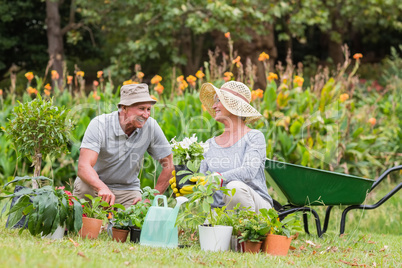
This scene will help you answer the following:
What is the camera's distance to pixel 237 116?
11.0ft

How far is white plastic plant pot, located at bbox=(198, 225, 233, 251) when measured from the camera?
272 centimetres

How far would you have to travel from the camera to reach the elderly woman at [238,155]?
120 inches

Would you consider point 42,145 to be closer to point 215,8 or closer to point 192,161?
point 192,161

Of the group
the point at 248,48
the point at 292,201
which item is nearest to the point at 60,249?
the point at 292,201

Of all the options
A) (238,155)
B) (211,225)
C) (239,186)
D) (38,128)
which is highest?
(38,128)

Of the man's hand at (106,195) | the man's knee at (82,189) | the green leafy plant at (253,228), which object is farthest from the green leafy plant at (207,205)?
the man's knee at (82,189)

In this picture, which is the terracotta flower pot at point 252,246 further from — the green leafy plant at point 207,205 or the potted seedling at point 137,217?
the potted seedling at point 137,217

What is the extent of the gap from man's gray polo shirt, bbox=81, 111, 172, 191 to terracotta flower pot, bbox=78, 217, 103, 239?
1.74 ft

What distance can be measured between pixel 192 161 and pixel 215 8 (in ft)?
18.9

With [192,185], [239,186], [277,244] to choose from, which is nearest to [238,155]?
[239,186]

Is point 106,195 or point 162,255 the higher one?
point 106,195

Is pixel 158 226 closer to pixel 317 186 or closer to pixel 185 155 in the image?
pixel 185 155

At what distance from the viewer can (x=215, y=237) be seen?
2723 mm

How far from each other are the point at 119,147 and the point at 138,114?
11.4 inches
